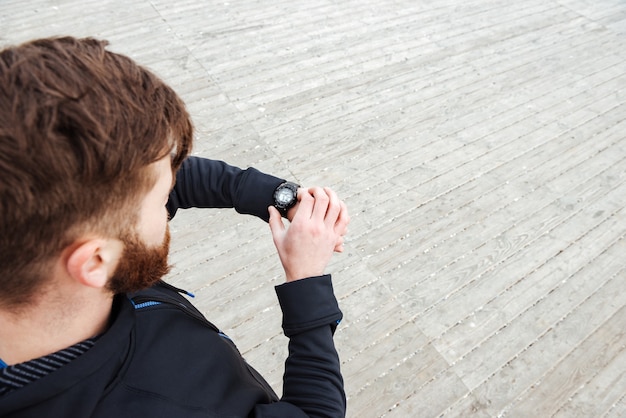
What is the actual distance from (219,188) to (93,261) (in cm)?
70

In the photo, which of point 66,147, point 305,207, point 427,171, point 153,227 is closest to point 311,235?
point 305,207

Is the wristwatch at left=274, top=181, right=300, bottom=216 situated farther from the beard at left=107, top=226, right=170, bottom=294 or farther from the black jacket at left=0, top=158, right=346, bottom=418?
the beard at left=107, top=226, right=170, bottom=294

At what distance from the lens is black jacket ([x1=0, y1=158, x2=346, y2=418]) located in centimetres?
83

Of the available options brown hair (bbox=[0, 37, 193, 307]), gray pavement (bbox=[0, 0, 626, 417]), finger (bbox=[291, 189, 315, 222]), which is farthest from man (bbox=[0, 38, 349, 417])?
gray pavement (bbox=[0, 0, 626, 417])

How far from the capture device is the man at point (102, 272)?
75cm

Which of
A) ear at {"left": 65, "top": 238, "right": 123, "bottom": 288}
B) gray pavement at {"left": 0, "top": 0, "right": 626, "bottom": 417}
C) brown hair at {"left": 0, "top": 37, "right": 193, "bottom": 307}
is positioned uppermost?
brown hair at {"left": 0, "top": 37, "right": 193, "bottom": 307}

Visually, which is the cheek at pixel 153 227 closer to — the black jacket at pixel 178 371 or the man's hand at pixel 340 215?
the black jacket at pixel 178 371

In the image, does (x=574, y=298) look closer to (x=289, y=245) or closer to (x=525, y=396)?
(x=525, y=396)

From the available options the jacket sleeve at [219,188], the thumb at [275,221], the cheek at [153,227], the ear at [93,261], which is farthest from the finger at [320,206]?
the ear at [93,261]

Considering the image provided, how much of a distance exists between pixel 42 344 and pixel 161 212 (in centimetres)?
33

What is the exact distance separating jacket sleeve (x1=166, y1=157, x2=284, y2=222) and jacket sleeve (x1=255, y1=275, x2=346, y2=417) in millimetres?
434

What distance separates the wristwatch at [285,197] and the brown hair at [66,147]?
1.90 feet

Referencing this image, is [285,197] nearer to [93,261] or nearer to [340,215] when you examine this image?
[340,215]

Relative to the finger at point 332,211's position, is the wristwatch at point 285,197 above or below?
below
